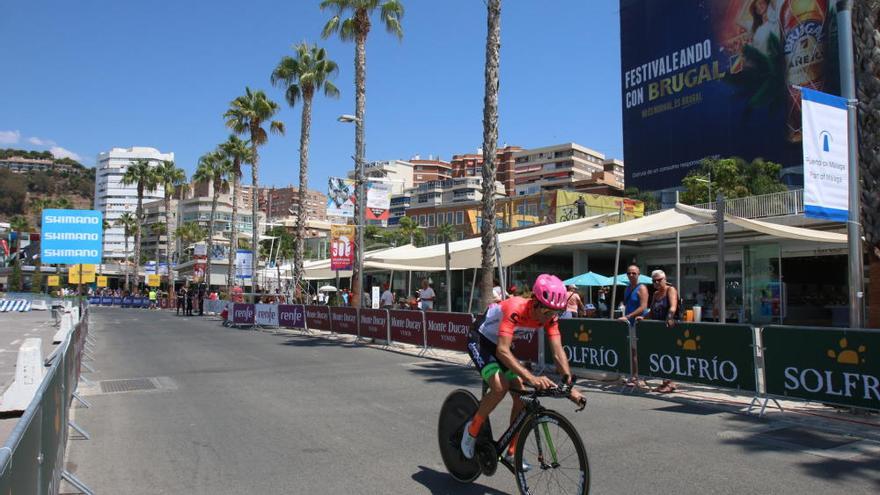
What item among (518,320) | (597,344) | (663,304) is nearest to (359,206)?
(597,344)

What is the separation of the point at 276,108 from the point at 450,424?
35.7m

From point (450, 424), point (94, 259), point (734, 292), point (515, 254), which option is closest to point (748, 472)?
point (450, 424)

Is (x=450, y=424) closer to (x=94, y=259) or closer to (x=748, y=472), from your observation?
(x=748, y=472)

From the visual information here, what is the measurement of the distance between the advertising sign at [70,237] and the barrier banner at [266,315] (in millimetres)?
7173

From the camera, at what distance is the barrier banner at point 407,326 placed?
639 inches

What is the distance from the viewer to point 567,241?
16.3 meters

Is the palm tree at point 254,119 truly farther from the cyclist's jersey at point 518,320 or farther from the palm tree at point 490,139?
the cyclist's jersey at point 518,320

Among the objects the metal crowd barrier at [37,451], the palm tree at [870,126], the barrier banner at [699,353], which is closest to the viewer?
the metal crowd barrier at [37,451]

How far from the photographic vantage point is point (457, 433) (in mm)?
5176

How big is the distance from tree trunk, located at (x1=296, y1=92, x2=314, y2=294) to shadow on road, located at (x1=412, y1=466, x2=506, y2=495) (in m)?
22.8

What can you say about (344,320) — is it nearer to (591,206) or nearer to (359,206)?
(359,206)

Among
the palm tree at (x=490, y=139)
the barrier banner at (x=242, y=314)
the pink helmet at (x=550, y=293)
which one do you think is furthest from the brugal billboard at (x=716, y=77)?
the pink helmet at (x=550, y=293)

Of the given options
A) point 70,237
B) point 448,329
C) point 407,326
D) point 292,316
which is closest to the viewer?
point 448,329

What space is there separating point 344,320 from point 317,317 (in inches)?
97.2
